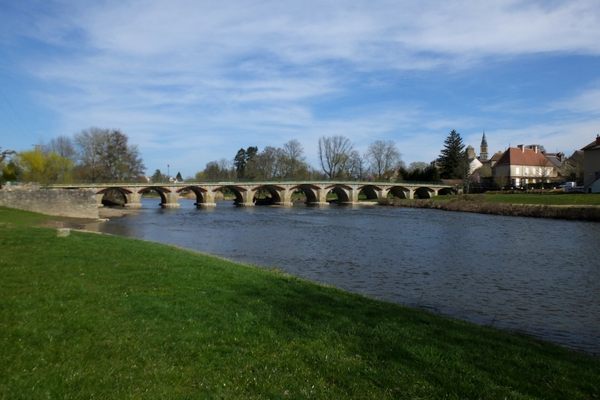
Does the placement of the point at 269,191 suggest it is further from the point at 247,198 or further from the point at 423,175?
the point at 423,175

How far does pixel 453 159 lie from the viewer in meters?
103

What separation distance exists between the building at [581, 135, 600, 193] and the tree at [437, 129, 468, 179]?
2977 cm

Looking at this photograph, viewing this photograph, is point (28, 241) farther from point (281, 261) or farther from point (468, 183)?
point (468, 183)

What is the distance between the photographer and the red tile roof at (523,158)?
97.9 metres

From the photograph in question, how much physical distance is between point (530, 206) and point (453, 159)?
52282 millimetres

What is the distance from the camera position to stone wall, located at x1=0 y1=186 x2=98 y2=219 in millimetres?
36688

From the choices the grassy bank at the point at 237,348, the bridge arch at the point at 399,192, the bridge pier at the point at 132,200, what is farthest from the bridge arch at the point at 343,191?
the grassy bank at the point at 237,348

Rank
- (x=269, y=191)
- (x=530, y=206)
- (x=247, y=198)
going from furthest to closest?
(x=269, y=191) < (x=247, y=198) < (x=530, y=206)

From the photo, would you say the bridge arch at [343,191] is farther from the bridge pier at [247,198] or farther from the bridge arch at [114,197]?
the bridge arch at [114,197]

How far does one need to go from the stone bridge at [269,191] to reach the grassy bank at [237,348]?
60.8m

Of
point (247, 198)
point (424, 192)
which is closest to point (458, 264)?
point (247, 198)

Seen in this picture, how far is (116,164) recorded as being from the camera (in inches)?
3396

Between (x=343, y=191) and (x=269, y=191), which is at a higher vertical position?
(x=269, y=191)

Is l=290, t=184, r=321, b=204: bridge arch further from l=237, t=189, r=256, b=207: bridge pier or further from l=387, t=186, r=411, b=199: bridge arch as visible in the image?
l=387, t=186, r=411, b=199: bridge arch
